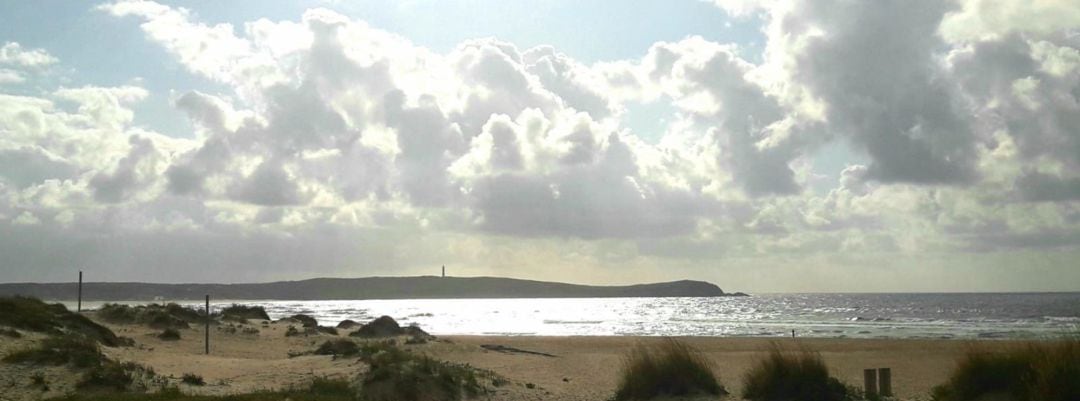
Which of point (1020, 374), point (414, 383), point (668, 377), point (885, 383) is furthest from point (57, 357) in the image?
point (1020, 374)

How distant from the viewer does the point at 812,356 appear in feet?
50.0

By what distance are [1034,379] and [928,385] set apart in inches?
376

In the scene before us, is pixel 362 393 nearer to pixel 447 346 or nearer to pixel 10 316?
pixel 10 316

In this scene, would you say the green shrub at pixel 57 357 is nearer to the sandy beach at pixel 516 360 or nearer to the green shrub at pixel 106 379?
the sandy beach at pixel 516 360

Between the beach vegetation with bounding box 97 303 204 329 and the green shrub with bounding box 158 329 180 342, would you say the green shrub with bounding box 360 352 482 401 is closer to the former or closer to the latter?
the green shrub with bounding box 158 329 180 342

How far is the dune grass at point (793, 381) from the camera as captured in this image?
48.2 feet

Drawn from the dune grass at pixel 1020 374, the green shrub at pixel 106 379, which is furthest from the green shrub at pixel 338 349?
the dune grass at pixel 1020 374

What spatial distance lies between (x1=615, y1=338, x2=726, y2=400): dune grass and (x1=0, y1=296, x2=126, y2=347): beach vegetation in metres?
17.0

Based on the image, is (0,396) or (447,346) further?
(447,346)

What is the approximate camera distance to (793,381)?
14.9 metres

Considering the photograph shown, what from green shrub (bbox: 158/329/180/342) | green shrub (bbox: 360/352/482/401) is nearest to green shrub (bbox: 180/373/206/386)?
green shrub (bbox: 360/352/482/401)

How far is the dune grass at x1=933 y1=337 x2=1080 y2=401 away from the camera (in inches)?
493

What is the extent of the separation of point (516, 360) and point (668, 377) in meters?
15.4

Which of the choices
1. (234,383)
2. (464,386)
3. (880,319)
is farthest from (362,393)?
(880,319)
